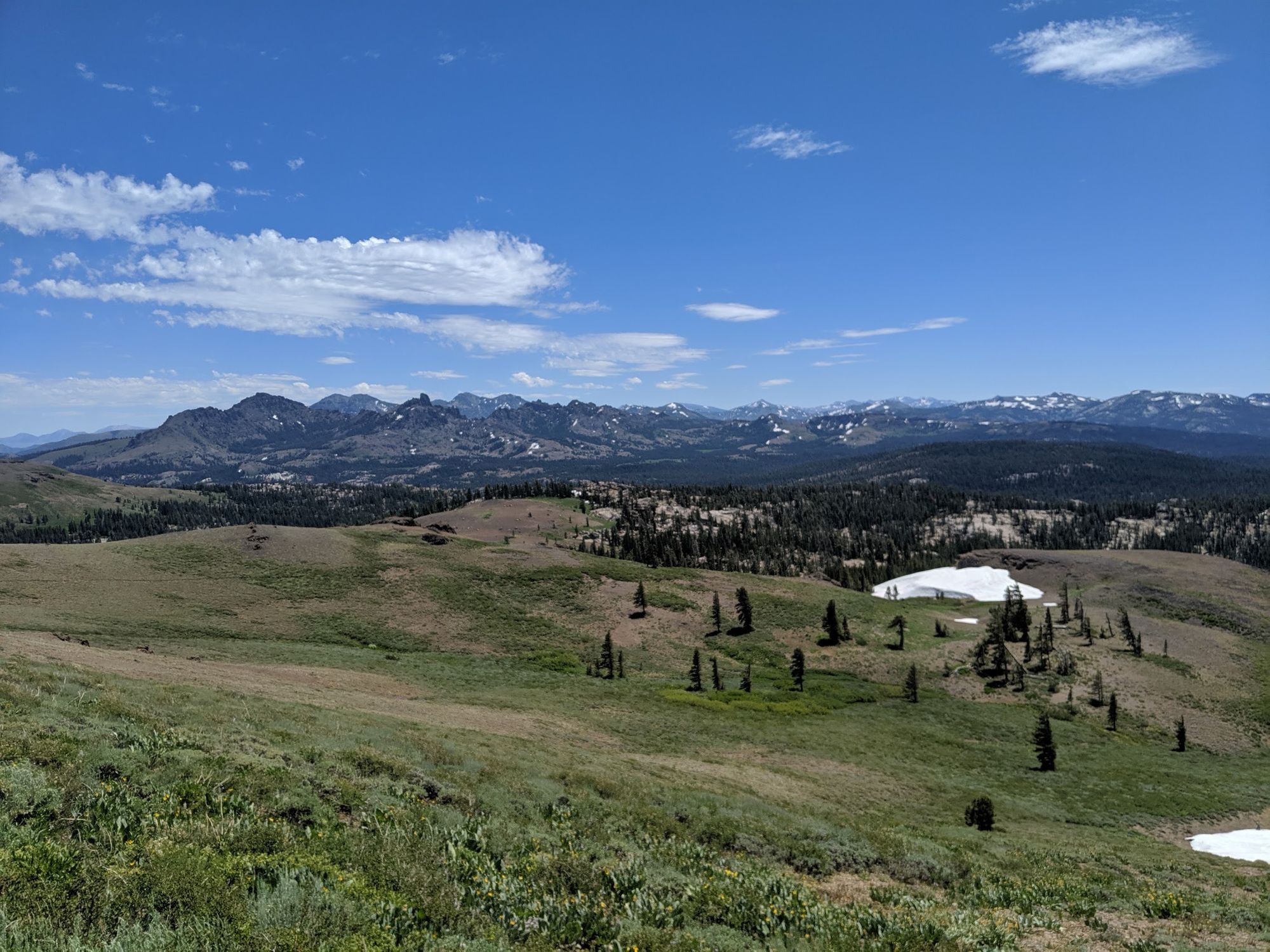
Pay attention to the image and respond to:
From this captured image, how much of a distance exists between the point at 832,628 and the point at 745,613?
1321cm

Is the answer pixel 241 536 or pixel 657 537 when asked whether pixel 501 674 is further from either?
pixel 657 537

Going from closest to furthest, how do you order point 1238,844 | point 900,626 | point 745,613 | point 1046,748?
point 1238,844, point 1046,748, point 745,613, point 900,626

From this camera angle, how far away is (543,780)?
2433 centimetres

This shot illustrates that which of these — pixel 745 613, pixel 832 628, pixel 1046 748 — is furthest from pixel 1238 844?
pixel 745 613

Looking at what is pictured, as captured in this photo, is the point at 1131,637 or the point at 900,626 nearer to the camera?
the point at 1131,637

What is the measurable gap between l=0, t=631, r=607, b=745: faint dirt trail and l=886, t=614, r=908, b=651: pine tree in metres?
64.1

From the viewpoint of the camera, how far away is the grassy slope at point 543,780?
11.5 meters

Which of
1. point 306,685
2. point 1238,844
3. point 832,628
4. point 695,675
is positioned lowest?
point 832,628

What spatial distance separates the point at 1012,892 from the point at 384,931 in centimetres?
2053

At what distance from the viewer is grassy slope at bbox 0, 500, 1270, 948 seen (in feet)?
37.7

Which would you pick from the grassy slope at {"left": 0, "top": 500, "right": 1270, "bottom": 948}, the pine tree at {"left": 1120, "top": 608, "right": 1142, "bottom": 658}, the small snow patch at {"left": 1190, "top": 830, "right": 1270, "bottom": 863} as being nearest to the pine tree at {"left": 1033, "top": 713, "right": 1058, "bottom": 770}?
the grassy slope at {"left": 0, "top": 500, "right": 1270, "bottom": 948}

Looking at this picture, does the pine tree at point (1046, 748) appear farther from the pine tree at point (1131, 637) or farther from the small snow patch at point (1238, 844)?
the pine tree at point (1131, 637)

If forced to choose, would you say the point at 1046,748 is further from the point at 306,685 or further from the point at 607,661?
the point at 306,685

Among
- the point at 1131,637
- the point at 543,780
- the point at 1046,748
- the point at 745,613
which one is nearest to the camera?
the point at 543,780
